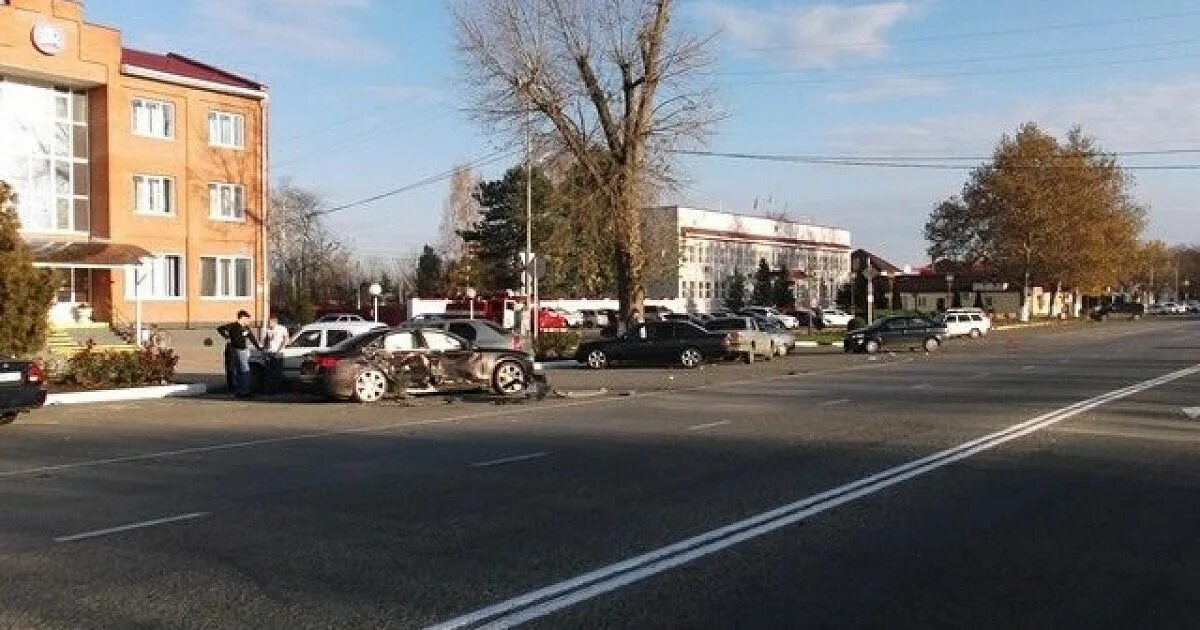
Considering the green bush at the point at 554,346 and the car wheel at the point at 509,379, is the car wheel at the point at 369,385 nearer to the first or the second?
the car wheel at the point at 509,379

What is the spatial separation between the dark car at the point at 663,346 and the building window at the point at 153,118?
72.8 ft

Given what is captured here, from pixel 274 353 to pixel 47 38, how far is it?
24599 mm

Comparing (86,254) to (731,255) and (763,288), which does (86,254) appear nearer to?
(763,288)

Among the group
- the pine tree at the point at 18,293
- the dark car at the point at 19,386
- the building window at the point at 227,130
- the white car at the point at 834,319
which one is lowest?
the dark car at the point at 19,386

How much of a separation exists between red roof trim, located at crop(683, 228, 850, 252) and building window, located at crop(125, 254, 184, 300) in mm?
53862

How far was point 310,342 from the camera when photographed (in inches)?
946

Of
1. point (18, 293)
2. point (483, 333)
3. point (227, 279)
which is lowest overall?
point (483, 333)

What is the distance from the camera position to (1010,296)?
128 meters

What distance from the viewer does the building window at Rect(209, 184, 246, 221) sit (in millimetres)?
47406

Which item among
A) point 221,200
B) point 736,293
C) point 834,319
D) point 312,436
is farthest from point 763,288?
point 312,436

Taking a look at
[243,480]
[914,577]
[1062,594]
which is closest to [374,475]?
[243,480]

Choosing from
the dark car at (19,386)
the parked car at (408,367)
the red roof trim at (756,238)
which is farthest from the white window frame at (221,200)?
the red roof trim at (756,238)

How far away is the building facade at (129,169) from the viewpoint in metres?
41.3

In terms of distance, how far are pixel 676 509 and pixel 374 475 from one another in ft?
12.1
